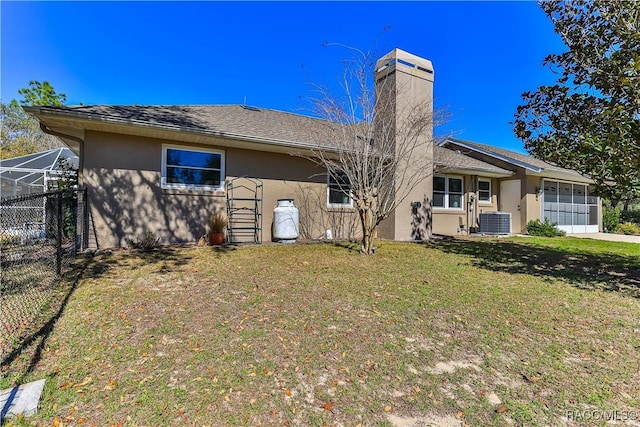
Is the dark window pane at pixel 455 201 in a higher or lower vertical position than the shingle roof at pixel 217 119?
lower

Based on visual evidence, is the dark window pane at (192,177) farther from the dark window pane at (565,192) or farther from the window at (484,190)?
the dark window pane at (565,192)

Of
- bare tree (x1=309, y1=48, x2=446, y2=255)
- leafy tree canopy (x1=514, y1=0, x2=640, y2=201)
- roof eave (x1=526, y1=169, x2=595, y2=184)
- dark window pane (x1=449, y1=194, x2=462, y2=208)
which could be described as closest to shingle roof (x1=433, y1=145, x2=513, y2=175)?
roof eave (x1=526, y1=169, x2=595, y2=184)

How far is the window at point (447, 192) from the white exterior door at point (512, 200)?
3.10 meters

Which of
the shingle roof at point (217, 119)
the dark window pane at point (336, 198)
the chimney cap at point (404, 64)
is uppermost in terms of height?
the chimney cap at point (404, 64)

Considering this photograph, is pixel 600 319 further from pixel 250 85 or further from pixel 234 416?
pixel 250 85

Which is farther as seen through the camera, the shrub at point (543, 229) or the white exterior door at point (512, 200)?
the white exterior door at point (512, 200)

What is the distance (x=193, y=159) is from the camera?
342 inches

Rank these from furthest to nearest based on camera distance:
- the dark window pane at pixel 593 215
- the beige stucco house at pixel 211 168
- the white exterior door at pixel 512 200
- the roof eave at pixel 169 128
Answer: the dark window pane at pixel 593 215 < the white exterior door at pixel 512 200 < the beige stucco house at pixel 211 168 < the roof eave at pixel 169 128

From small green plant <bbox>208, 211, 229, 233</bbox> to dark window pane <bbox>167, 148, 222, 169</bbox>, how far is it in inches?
53.6

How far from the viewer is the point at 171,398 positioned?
2.34 meters

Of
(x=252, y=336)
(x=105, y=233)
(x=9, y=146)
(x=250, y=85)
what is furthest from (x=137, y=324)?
(x=9, y=146)

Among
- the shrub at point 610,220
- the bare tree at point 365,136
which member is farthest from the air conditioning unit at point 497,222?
the shrub at point 610,220

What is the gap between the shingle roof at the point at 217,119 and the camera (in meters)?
7.17

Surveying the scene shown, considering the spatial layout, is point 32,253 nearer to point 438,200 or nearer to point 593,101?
point 593,101
